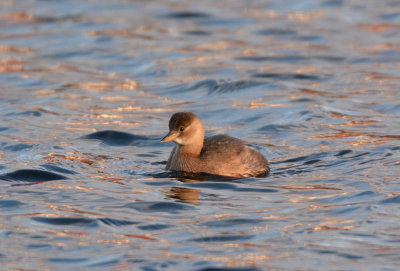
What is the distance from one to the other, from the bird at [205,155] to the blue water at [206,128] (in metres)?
0.20

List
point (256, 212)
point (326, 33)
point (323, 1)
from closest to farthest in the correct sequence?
point (256, 212) < point (326, 33) < point (323, 1)

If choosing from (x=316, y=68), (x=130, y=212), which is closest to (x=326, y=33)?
(x=316, y=68)

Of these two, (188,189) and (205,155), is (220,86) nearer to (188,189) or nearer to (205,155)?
(205,155)

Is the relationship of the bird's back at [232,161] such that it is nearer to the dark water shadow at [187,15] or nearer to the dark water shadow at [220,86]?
the dark water shadow at [220,86]

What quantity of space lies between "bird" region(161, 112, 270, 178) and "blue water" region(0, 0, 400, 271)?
0.64ft

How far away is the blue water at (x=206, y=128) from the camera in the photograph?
7.95m

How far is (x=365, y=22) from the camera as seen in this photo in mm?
20594

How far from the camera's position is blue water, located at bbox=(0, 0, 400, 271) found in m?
7.95

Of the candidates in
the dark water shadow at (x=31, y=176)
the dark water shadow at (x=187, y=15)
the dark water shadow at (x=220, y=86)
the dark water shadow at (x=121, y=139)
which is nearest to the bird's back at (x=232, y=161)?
the dark water shadow at (x=31, y=176)

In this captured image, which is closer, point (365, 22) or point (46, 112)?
point (46, 112)

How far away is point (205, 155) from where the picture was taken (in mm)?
10562

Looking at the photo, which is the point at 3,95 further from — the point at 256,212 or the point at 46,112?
the point at 256,212

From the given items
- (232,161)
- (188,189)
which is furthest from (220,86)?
(188,189)

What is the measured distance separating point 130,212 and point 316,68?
8889mm
